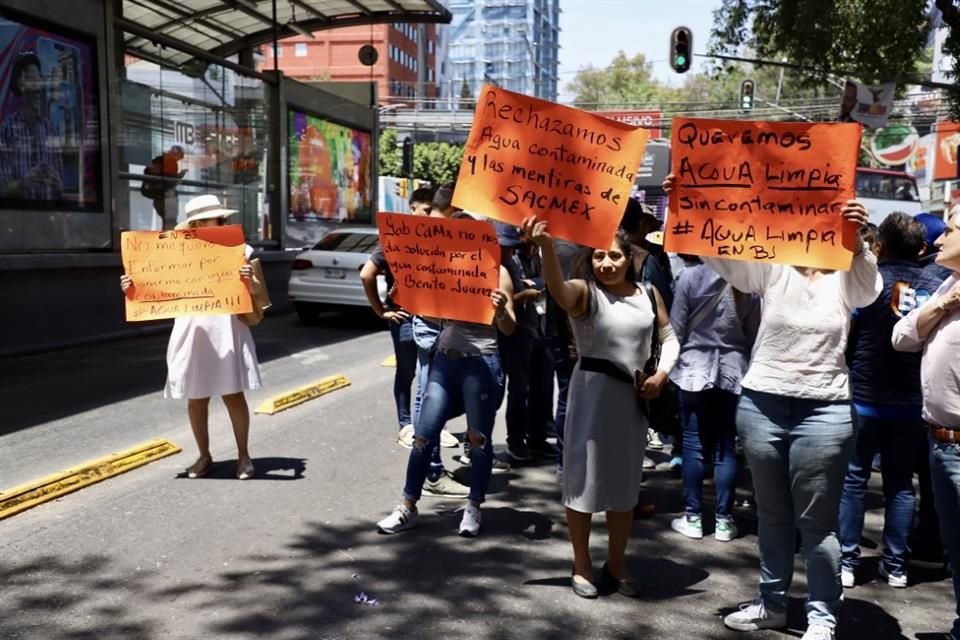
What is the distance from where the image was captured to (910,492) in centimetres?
456

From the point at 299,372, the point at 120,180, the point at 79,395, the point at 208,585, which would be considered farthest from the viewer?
the point at 120,180

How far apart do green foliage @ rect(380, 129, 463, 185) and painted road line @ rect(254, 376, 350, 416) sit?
4294cm

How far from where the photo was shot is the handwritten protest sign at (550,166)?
12.6ft

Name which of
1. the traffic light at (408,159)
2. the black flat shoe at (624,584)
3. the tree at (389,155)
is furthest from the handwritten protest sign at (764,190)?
the tree at (389,155)

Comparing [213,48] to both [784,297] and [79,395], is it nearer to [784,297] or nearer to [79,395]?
[79,395]

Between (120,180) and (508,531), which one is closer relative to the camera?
(508,531)

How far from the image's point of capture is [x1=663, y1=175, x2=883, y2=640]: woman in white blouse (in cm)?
357

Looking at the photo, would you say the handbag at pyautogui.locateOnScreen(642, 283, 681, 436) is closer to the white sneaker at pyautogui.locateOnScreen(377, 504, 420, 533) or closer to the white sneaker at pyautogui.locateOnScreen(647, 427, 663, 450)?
the white sneaker at pyautogui.locateOnScreen(377, 504, 420, 533)

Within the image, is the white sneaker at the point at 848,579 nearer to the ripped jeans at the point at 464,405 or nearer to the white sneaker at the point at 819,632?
the white sneaker at the point at 819,632

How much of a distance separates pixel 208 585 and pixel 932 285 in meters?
3.65

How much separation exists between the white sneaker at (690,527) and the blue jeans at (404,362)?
2161mm

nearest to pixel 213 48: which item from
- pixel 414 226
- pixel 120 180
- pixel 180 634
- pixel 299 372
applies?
pixel 120 180

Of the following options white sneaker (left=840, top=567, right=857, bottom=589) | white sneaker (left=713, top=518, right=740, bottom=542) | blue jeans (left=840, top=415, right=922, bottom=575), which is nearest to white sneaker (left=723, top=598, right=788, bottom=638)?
white sneaker (left=840, top=567, right=857, bottom=589)

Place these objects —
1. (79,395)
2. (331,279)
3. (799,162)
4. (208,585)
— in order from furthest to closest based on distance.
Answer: (331,279) → (79,395) → (208,585) → (799,162)
